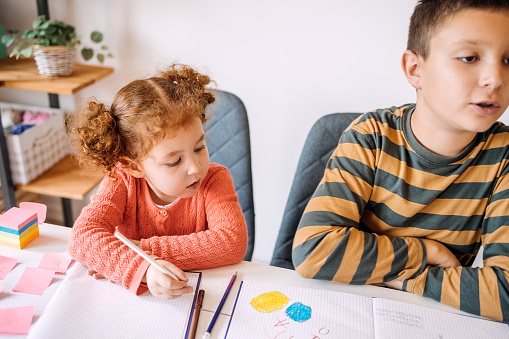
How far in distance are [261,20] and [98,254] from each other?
3.77 feet

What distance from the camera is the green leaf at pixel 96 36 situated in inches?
71.3

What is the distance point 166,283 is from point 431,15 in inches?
32.1

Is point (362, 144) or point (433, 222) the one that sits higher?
point (362, 144)

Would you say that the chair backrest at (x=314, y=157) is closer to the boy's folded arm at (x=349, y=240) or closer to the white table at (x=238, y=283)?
the boy's folded arm at (x=349, y=240)

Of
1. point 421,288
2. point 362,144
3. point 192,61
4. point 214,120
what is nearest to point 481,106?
point 362,144

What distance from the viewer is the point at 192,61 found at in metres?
1.85

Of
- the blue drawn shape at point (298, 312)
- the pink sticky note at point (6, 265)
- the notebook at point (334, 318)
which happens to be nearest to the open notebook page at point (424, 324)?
the notebook at point (334, 318)

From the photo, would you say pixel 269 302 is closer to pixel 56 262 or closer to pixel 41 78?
pixel 56 262

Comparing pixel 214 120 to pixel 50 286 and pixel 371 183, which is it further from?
pixel 50 286

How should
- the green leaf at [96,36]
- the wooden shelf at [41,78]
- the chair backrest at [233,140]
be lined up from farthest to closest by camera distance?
1. the green leaf at [96,36]
2. the wooden shelf at [41,78]
3. the chair backrest at [233,140]

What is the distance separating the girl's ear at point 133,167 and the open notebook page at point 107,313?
25 cm

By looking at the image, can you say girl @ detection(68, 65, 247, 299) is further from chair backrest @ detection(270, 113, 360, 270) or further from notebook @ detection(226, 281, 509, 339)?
chair backrest @ detection(270, 113, 360, 270)

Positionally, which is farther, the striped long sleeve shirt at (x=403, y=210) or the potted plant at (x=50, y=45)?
the potted plant at (x=50, y=45)

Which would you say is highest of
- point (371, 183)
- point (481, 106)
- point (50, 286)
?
point (481, 106)
